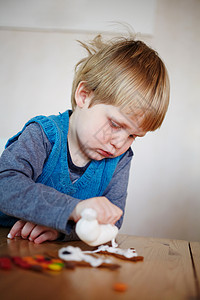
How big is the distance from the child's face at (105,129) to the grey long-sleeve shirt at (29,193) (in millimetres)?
154

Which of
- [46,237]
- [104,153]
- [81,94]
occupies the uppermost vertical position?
[81,94]

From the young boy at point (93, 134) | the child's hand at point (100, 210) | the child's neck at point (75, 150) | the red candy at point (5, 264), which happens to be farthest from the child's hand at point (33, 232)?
the child's neck at point (75, 150)

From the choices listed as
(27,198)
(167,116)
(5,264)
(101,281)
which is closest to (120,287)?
(101,281)

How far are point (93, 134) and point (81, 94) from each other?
16cm

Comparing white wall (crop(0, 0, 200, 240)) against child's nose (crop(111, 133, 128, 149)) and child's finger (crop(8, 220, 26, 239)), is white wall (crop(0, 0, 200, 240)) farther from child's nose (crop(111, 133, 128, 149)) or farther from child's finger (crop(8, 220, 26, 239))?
child's finger (crop(8, 220, 26, 239))

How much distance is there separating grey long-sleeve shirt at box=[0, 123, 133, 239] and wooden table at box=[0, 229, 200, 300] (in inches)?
2.3

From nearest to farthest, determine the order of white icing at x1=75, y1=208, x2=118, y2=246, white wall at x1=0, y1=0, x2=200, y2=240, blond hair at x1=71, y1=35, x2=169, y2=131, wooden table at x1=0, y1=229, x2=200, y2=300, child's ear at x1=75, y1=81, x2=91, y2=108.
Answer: wooden table at x1=0, y1=229, x2=200, y2=300 < white icing at x1=75, y1=208, x2=118, y2=246 < blond hair at x1=71, y1=35, x2=169, y2=131 < child's ear at x1=75, y1=81, x2=91, y2=108 < white wall at x1=0, y1=0, x2=200, y2=240

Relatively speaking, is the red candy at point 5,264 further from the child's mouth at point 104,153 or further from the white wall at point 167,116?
the white wall at point 167,116

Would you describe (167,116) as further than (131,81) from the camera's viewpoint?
Yes

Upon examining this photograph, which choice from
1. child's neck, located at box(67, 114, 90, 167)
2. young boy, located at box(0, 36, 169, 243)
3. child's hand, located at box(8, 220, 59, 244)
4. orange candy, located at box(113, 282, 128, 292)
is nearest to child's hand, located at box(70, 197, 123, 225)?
young boy, located at box(0, 36, 169, 243)

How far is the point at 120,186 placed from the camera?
102 cm

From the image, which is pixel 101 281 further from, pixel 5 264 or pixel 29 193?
pixel 29 193

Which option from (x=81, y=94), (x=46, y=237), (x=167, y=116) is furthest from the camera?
(x=167, y=116)

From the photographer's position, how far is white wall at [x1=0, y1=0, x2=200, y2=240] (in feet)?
6.27
